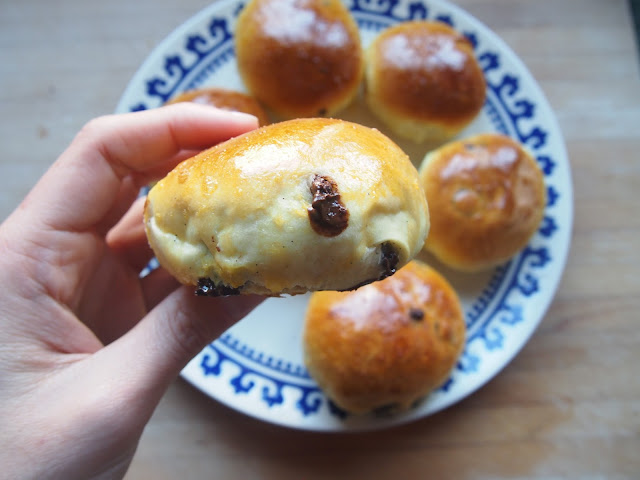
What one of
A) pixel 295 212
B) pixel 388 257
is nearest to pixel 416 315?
pixel 388 257

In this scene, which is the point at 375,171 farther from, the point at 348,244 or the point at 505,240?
the point at 505,240

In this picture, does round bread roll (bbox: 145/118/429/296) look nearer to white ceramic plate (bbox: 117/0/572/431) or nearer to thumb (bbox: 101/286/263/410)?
thumb (bbox: 101/286/263/410)

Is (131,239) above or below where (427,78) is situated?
below

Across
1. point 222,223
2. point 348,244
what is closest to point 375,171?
point 348,244

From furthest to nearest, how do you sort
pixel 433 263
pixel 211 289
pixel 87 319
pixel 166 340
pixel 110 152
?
1. pixel 433 263
2. pixel 87 319
3. pixel 110 152
4. pixel 166 340
5. pixel 211 289

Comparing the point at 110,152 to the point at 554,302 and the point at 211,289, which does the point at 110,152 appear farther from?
the point at 554,302
